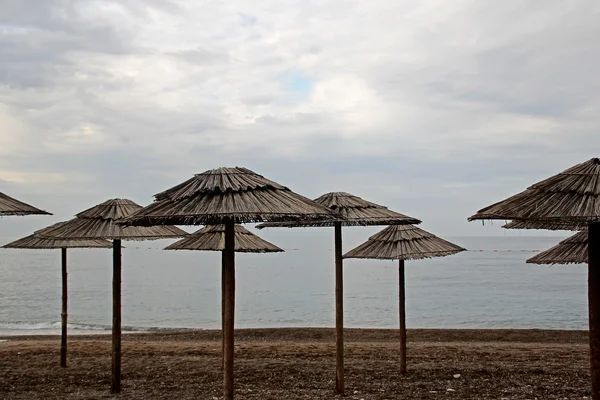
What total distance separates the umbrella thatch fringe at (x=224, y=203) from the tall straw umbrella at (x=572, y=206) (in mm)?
1767

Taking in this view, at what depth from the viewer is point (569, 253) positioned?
9.91 m

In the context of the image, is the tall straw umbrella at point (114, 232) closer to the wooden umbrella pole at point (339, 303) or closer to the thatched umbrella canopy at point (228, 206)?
the thatched umbrella canopy at point (228, 206)

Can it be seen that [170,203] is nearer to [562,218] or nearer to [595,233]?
[562,218]

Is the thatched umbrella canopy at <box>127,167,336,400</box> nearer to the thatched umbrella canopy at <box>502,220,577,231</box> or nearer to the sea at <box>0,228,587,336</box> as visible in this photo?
the thatched umbrella canopy at <box>502,220,577,231</box>

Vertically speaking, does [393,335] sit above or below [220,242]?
below

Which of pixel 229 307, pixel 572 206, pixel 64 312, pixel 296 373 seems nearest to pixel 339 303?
pixel 229 307

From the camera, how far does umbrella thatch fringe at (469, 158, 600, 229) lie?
4875 mm

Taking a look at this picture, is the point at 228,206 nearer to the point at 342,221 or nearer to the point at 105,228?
the point at 342,221

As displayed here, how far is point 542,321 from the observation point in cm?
3123

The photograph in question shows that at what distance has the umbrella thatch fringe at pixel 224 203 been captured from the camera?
5.46 metres

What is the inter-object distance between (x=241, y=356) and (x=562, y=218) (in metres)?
9.34

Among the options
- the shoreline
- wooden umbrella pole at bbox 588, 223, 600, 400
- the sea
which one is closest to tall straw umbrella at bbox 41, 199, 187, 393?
wooden umbrella pole at bbox 588, 223, 600, 400

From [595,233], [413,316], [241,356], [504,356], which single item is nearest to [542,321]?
[413,316]

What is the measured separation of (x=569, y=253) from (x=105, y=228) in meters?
7.31
